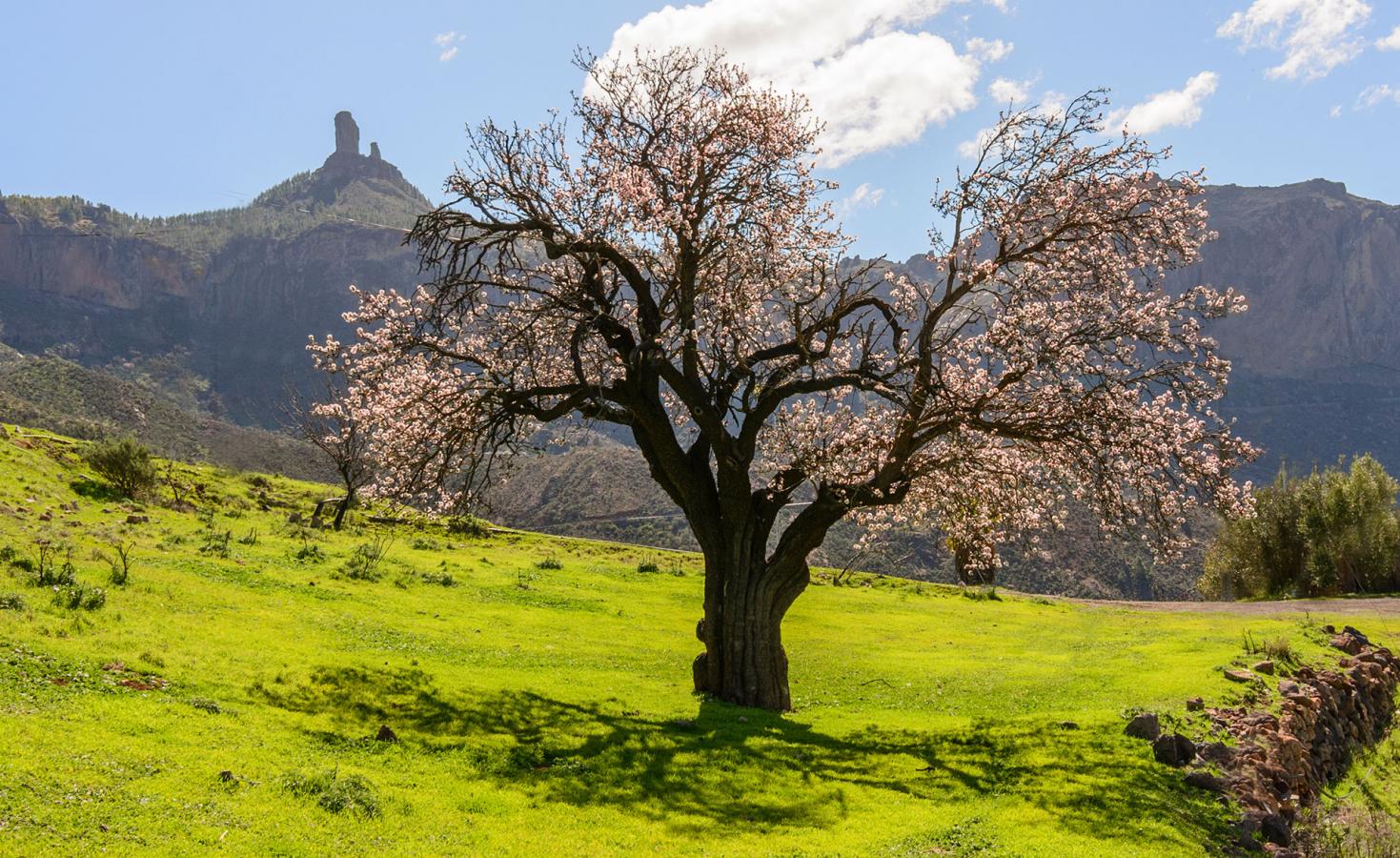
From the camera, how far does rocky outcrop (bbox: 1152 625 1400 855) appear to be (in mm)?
13438

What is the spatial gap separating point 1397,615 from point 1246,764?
30.6 meters

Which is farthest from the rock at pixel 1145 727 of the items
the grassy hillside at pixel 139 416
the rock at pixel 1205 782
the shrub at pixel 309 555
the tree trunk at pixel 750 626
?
the grassy hillside at pixel 139 416

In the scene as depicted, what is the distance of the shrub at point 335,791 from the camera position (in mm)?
9867

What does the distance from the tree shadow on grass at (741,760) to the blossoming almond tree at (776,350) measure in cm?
357

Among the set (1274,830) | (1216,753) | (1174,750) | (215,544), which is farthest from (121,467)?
(1274,830)

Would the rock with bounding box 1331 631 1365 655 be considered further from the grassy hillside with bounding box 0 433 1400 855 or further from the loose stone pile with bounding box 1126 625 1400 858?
the loose stone pile with bounding box 1126 625 1400 858

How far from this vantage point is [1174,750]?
47.8 feet

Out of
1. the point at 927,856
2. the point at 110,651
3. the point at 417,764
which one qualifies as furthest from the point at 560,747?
the point at 110,651

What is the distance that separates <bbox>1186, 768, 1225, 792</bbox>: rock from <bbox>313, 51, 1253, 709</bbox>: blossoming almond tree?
498cm

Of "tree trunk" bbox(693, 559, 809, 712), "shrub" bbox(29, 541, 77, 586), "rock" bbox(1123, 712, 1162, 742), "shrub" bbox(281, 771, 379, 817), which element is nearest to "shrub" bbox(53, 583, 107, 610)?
"shrub" bbox(29, 541, 77, 586)

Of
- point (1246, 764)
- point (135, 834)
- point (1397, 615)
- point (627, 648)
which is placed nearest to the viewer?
point (135, 834)

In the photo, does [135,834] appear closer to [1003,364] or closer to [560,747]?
[560,747]

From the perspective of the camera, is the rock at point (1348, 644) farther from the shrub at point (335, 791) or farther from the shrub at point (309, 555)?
the shrub at point (309, 555)

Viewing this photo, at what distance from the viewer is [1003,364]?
17969 millimetres
